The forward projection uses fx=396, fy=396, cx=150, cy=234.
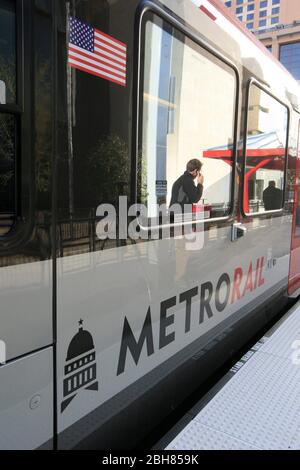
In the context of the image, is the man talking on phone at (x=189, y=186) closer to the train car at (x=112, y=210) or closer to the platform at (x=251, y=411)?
the train car at (x=112, y=210)

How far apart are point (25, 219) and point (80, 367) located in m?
0.65

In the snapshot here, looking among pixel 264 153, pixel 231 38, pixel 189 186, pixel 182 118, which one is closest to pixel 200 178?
pixel 189 186

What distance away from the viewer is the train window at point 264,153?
3047 mm

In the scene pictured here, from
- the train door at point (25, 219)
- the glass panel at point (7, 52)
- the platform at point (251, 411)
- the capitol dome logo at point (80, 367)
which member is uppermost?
the glass panel at point (7, 52)

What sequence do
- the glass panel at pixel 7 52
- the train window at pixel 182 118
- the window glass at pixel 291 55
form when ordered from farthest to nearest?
1. the window glass at pixel 291 55
2. the train window at pixel 182 118
3. the glass panel at pixel 7 52

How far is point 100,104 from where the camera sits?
1.61m

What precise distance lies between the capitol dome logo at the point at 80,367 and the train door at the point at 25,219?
0.12m

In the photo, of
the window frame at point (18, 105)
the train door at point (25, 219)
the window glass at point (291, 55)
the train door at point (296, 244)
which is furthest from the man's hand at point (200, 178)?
the window glass at point (291, 55)

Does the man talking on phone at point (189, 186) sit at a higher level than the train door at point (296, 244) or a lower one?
higher

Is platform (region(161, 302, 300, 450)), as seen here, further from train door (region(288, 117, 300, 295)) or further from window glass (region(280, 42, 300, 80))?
window glass (region(280, 42, 300, 80))

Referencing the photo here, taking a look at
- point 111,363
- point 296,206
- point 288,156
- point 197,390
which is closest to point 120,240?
point 111,363

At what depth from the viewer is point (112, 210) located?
1715mm

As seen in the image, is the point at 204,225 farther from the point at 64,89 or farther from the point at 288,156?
the point at 288,156

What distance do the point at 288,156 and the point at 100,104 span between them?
9.93 feet
